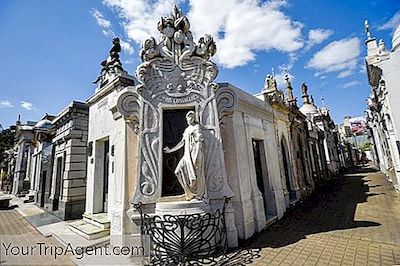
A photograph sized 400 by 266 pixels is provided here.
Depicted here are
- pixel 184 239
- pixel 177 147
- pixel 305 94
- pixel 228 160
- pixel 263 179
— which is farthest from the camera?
pixel 305 94

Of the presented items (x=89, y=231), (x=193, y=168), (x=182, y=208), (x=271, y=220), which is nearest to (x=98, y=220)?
(x=89, y=231)

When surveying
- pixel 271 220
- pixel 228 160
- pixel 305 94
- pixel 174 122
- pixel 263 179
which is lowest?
pixel 271 220

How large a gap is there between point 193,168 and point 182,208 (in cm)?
87

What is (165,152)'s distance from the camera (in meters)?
4.96

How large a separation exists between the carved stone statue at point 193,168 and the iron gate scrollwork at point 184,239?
53cm

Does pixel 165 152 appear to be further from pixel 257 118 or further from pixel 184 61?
pixel 257 118

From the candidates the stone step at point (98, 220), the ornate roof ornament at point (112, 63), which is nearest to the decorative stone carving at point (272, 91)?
the ornate roof ornament at point (112, 63)

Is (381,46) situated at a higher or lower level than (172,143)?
higher

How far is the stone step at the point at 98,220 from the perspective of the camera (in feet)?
18.7

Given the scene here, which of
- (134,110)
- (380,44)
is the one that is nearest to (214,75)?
(134,110)

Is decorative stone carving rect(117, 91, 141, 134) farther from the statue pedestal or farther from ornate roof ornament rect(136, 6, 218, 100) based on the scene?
the statue pedestal

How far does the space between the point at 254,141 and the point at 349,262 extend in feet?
14.3

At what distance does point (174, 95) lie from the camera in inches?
207

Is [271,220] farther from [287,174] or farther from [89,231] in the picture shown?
[89,231]
